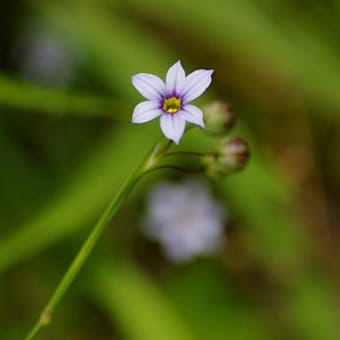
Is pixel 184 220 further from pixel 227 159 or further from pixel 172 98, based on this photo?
pixel 172 98

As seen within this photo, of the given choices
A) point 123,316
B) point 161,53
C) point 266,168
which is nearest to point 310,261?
point 266,168

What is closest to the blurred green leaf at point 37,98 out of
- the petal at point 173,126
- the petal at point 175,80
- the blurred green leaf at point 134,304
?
the blurred green leaf at point 134,304

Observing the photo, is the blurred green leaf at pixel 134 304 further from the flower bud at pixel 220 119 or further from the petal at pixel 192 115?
the petal at pixel 192 115

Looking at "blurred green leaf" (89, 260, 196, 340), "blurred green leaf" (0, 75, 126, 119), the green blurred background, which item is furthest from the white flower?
"blurred green leaf" (0, 75, 126, 119)

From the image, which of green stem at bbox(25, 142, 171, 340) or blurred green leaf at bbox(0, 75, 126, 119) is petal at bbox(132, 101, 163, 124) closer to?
green stem at bbox(25, 142, 171, 340)

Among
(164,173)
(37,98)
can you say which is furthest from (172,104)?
(164,173)

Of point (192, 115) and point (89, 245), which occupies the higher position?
point (192, 115)

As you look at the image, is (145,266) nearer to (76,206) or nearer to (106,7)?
(76,206)
